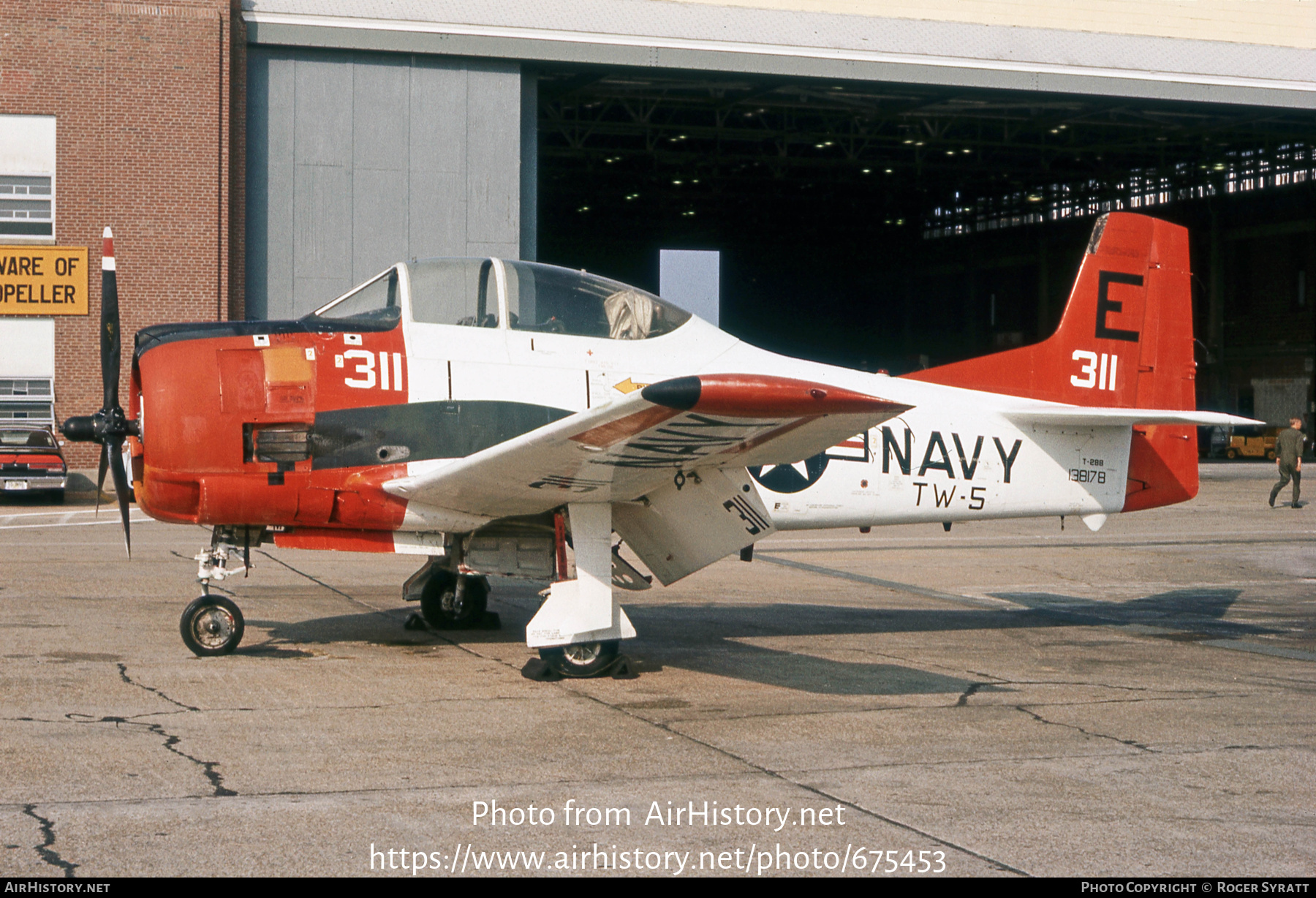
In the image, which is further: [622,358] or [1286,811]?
[622,358]

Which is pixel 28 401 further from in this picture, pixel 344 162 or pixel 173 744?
pixel 173 744

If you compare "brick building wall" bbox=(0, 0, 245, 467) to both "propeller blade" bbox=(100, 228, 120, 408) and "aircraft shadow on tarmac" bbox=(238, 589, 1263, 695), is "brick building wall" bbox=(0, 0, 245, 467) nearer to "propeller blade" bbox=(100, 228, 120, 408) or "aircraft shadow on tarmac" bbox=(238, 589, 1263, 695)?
"aircraft shadow on tarmac" bbox=(238, 589, 1263, 695)

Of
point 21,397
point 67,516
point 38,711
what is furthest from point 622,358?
point 21,397

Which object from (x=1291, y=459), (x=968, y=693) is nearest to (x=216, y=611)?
(x=968, y=693)

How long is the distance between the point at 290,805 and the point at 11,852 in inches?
41.9

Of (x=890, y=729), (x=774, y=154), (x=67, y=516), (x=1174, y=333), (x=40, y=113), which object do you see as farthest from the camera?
(x=774, y=154)

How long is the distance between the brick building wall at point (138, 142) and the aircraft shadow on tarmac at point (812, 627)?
1670cm

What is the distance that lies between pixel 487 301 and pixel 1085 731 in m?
4.67

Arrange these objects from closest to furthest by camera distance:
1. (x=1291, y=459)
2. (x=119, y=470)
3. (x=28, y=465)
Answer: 1. (x=119, y=470)
2. (x=28, y=465)
3. (x=1291, y=459)

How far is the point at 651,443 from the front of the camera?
725 centimetres

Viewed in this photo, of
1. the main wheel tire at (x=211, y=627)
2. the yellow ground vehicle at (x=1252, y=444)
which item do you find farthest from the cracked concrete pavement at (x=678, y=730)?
the yellow ground vehicle at (x=1252, y=444)

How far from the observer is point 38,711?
Result: 6.89 meters

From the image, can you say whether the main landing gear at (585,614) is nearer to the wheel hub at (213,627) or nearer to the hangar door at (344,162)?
the wheel hub at (213,627)

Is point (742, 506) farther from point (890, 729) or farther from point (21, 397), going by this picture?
point (21, 397)
